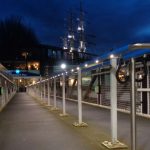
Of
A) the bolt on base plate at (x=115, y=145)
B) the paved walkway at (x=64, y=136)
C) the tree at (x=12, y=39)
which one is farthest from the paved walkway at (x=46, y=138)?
the tree at (x=12, y=39)

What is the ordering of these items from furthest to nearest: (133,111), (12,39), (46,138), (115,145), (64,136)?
(12,39)
(64,136)
(46,138)
(115,145)
(133,111)

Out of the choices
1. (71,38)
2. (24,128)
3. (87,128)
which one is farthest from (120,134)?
(71,38)

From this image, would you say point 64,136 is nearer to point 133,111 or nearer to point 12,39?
point 133,111

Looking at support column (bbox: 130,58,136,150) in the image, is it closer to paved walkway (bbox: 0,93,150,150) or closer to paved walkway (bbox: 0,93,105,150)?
paved walkway (bbox: 0,93,150,150)

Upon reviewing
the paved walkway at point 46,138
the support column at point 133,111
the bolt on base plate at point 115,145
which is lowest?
the paved walkway at point 46,138

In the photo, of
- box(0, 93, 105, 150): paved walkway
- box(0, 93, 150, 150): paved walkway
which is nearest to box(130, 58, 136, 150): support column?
box(0, 93, 150, 150): paved walkway

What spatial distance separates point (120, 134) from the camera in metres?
9.98

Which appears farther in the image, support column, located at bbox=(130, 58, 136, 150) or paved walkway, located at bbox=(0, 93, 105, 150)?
paved walkway, located at bbox=(0, 93, 105, 150)

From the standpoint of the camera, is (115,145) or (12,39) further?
(12,39)

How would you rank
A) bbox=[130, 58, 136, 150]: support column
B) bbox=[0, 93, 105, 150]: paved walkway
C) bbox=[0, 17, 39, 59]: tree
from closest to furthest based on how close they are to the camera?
1. bbox=[130, 58, 136, 150]: support column
2. bbox=[0, 93, 105, 150]: paved walkway
3. bbox=[0, 17, 39, 59]: tree

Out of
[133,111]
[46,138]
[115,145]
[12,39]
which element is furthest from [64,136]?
[12,39]

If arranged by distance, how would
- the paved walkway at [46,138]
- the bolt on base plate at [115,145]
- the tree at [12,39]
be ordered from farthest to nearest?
the tree at [12,39]
the paved walkway at [46,138]
the bolt on base plate at [115,145]

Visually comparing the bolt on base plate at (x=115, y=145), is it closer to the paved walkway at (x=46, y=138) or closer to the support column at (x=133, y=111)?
the paved walkway at (x=46, y=138)

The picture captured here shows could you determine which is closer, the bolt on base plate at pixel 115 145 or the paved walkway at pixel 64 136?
the bolt on base plate at pixel 115 145
